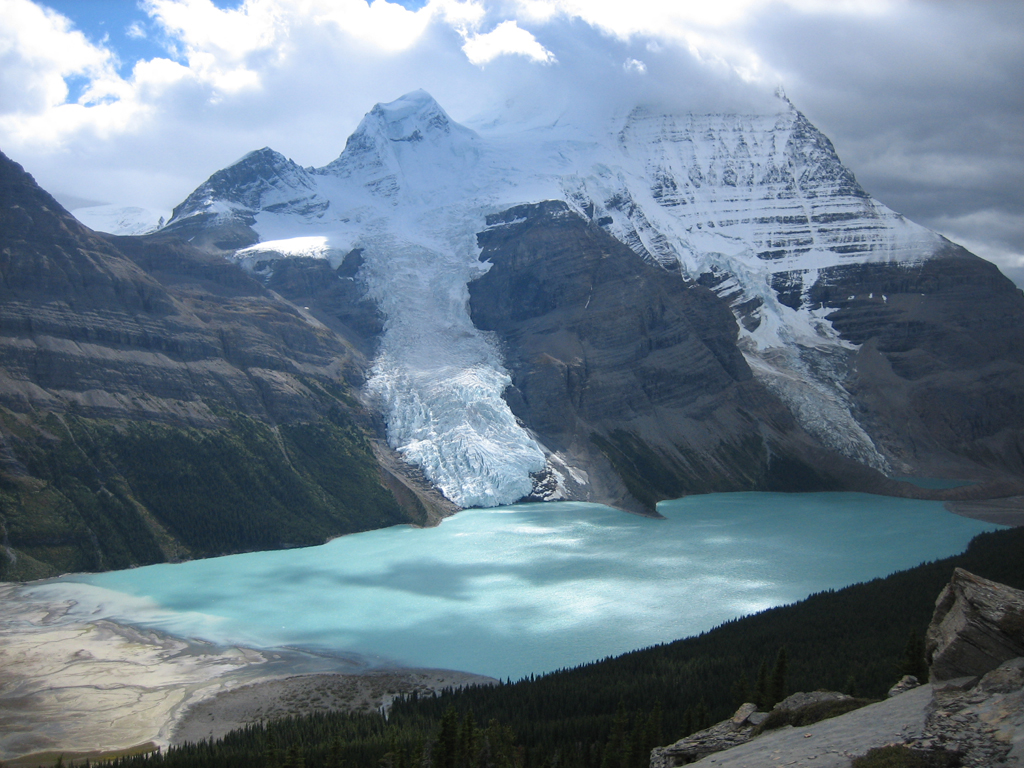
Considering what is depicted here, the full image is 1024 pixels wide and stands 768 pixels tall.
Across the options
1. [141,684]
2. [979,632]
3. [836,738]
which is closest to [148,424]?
[141,684]

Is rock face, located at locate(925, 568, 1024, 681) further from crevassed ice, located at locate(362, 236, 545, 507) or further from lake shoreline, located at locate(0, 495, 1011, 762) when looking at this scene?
crevassed ice, located at locate(362, 236, 545, 507)

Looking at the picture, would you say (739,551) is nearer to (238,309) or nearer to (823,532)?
(823,532)

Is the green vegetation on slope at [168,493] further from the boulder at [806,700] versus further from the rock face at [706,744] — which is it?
the boulder at [806,700]

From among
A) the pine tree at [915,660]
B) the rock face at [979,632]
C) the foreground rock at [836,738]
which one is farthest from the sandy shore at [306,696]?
the rock face at [979,632]

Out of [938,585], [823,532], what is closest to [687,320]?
[823,532]

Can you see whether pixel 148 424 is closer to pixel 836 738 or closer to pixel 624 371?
pixel 624 371

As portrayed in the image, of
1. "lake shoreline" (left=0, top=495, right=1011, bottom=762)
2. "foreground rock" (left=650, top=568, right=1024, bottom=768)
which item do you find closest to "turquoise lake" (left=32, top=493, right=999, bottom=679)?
"lake shoreline" (left=0, top=495, right=1011, bottom=762)
